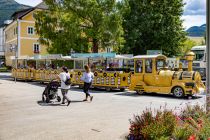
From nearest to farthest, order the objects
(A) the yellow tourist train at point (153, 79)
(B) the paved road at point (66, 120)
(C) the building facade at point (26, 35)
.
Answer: (B) the paved road at point (66, 120)
(A) the yellow tourist train at point (153, 79)
(C) the building facade at point (26, 35)

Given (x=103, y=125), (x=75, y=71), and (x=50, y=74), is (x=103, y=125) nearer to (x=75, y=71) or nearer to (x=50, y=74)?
(x=75, y=71)

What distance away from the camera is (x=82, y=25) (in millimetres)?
41250

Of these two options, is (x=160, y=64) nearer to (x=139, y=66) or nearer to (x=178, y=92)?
A: (x=139, y=66)

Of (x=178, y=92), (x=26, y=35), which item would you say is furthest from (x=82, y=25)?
(x=26, y=35)

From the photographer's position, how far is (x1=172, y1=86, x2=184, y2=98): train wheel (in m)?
21.4

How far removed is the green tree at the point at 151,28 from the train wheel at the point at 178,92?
85.9 ft

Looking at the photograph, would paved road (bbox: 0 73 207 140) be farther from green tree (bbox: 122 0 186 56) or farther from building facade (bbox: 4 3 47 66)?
building facade (bbox: 4 3 47 66)

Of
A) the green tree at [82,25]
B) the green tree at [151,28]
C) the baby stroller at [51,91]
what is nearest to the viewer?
the baby stroller at [51,91]

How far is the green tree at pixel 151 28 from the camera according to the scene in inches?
1903

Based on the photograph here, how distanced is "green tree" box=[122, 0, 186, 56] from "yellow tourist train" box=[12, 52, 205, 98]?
22.2 meters

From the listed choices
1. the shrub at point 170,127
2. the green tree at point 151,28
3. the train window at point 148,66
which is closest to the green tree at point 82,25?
the green tree at point 151,28

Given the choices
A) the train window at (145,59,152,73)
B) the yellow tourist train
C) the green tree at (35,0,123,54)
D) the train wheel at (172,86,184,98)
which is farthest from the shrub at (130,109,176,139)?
the green tree at (35,0,123,54)

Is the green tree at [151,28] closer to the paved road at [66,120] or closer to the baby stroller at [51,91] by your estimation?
the baby stroller at [51,91]

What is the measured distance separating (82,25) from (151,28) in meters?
11.2
